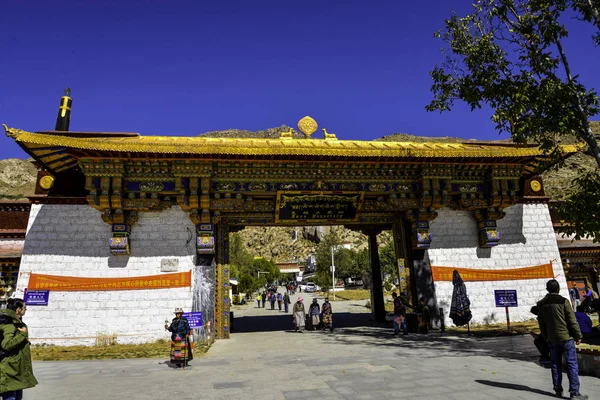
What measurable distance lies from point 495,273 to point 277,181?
8.57 meters

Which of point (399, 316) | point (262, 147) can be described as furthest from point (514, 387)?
point (262, 147)

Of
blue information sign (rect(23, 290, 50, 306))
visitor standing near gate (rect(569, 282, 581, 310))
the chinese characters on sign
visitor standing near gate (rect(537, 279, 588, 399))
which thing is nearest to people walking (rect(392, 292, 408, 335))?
the chinese characters on sign

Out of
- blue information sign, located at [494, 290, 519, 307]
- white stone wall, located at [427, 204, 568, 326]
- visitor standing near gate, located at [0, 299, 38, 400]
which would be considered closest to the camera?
visitor standing near gate, located at [0, 299, 38, 400]

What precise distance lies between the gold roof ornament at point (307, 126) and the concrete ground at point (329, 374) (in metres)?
7.46

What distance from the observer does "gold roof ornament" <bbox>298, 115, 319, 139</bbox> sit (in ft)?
46.8

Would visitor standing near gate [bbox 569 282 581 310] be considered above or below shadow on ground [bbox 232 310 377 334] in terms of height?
above

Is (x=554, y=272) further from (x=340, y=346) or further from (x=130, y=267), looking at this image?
(x=130, y=267)

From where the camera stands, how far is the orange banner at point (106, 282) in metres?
11.6

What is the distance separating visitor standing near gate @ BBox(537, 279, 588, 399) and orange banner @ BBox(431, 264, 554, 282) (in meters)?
8.13

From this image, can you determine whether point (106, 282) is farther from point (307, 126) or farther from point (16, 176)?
point (16, 176)

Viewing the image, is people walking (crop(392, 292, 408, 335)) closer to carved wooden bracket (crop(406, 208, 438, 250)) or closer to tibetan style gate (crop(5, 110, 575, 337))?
tibetan style gate (crop(5, 110, 575, 337))

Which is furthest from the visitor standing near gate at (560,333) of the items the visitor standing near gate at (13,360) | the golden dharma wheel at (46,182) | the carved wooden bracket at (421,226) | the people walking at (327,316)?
the golden dharma wheel at (46,182)

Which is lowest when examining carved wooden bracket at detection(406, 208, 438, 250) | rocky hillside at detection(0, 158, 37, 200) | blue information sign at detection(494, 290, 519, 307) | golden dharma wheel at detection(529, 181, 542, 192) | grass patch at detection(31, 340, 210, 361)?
grass patch at detection(31, 340, 210, 361)

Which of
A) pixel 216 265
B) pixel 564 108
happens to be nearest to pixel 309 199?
pixel 216 265
